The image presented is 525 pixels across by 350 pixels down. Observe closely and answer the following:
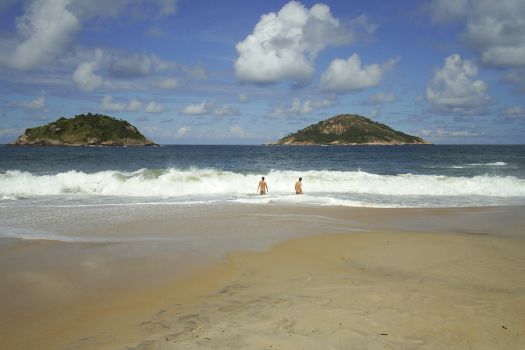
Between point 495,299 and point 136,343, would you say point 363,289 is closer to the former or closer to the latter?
point 495,299

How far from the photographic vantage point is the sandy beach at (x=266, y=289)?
4.70 m

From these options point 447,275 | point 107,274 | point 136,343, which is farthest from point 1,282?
point 447,275

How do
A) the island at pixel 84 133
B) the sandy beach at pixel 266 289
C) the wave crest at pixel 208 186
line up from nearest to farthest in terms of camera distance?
the sandy beach at pixel 266 289
the wave crest at pixel 208 186
the island at pixel 84 133

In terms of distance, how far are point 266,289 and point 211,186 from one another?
18.9 m

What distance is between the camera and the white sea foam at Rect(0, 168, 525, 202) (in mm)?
22750

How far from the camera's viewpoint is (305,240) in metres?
10.4

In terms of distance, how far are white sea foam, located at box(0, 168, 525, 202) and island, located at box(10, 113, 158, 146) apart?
11787cm

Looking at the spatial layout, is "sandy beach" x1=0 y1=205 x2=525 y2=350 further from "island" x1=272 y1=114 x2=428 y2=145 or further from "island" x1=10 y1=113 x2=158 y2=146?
"island" x1=272 y1=114 x2=428 y2=145

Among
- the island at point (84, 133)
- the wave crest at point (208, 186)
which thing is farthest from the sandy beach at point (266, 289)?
the island at point (84, 133)

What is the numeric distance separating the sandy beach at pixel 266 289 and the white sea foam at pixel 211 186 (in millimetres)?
10083

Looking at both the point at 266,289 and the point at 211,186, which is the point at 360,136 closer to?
the point at 211,186

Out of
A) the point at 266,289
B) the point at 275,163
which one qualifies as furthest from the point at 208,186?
the point at 275,163

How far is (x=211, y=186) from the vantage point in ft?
82.0

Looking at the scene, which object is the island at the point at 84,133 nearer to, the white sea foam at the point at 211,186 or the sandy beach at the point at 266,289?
the white sea foam at the point at 211,186
